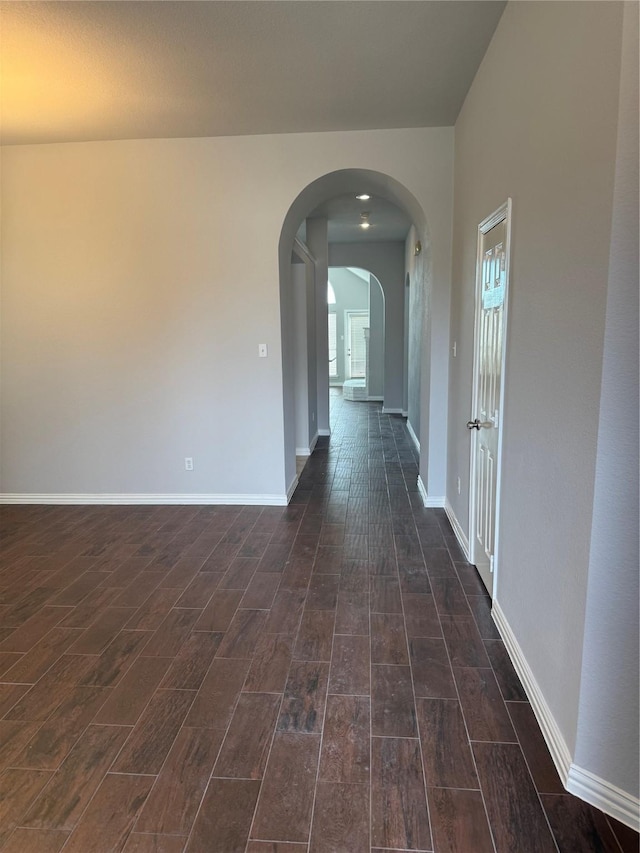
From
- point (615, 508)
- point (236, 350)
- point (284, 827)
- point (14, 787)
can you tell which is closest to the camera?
point (615, 508)

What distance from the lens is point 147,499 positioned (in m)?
4.45

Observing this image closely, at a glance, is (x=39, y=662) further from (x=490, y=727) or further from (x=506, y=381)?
(x=506, y=381)

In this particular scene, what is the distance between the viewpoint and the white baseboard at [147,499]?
14.4 feet

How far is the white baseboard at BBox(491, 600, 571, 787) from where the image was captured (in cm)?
164

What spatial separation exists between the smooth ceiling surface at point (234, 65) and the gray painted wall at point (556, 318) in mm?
445

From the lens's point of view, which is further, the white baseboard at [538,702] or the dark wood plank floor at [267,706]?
the white baseboard at [538,702]

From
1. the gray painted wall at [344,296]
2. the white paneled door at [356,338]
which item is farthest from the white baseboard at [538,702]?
the gray painted wall at [344,296]

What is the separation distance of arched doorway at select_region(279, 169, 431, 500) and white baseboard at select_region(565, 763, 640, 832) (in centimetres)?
290

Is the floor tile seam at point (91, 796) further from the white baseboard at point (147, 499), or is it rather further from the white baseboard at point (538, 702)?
the white baseboard at point (147, 499)

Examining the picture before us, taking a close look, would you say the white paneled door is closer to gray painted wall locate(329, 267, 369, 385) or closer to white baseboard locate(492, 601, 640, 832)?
gray painted wall locate(329, 267, 369, 385)

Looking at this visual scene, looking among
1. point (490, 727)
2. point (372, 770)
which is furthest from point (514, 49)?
point (372, 770)

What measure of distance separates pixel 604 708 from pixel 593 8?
201 centimetres

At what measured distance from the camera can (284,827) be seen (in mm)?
1504

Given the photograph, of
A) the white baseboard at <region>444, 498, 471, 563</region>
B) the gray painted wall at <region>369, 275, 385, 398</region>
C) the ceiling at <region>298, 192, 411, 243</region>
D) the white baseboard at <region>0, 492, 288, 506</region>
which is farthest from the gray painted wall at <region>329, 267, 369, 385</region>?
the white baseboard at <region>444, 498, 471, 563</region>
